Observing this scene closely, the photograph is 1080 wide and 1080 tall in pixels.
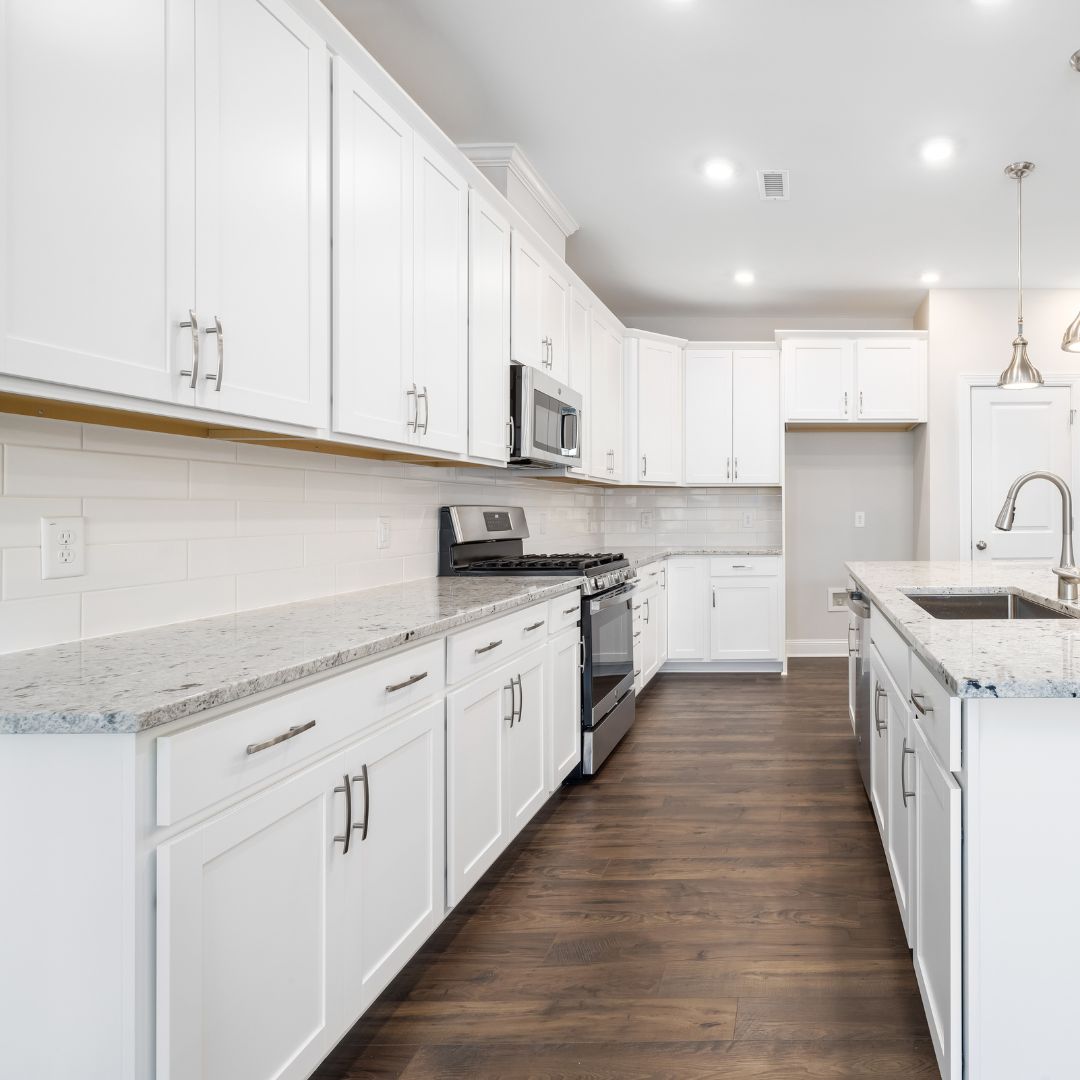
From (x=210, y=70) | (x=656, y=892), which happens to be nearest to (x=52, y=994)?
(x=210, y=70)

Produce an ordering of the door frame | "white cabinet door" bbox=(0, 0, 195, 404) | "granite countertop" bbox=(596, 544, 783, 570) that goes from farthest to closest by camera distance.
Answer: the door frame
"granite countertop" bbox=(596, 544, 783, 570)
"white cabinet door" bbox=(0, 0, 195, 404)

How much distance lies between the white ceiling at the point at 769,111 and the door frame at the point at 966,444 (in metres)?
0.86

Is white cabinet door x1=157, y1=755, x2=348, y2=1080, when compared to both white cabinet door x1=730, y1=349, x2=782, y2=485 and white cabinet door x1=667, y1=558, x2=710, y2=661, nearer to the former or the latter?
white cabinet door x1=667, y1=558, x2=710, y2=661

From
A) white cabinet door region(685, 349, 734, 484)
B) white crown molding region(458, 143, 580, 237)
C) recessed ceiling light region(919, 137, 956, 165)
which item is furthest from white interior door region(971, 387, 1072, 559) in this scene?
white crown molding region(458, 143, 580, 237)

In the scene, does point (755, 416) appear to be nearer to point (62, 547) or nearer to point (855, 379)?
point (855, 379)

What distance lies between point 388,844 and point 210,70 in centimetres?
153

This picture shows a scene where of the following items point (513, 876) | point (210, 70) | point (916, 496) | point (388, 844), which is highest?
point (210, 70)

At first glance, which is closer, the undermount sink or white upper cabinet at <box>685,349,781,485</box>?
the undermount sink

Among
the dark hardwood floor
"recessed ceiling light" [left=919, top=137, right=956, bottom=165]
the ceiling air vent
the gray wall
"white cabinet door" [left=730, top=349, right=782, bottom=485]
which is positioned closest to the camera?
the dark hardwood floor

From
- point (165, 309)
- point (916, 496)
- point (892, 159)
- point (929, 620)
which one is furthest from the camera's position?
point (916, 496)

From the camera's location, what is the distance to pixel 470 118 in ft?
11.2

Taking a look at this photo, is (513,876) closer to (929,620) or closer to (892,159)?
(929,620)

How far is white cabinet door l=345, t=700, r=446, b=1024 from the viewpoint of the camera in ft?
5.22

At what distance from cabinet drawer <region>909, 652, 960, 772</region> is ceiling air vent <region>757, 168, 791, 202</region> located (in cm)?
280
